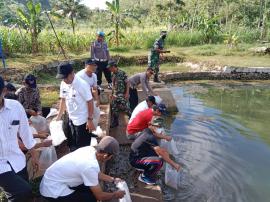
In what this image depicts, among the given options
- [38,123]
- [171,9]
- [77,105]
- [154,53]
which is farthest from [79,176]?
[171,9]

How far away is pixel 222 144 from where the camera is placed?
8.59 meters

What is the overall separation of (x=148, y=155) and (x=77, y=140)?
1.21 metres

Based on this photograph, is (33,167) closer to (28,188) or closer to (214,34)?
(28,188)

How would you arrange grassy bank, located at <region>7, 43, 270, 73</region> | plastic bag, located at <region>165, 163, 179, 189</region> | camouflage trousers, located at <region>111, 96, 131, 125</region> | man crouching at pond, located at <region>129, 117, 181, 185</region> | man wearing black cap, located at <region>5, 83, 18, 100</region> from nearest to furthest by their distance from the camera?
man wearing black cap, located at <region>5, 83, 18, 100</region>, man crouching at pond, located at <region>129, 117, 181, 185</region>, plastic bag, located at <region>165, 163, 179, 189</region>, camouflage trousers, located at <region>111, 96, 131, 125</region>, grassy bank, located at <region>7, 43, 270, 73</region>

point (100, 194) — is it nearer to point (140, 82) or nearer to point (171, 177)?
point (171, 177)

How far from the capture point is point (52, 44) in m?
18.5

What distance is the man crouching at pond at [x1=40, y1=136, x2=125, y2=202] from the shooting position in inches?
148

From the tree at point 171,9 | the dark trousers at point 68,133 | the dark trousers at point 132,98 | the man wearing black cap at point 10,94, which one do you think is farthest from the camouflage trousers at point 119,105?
the tree at point 171,9

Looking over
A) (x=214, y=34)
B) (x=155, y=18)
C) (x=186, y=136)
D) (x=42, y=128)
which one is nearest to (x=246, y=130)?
(x=186, y=136)

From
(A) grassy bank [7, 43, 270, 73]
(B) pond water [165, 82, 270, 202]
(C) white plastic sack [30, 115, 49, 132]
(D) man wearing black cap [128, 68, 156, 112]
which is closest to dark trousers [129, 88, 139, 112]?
(D) man wearing black cap [128, 68, 156, 112]

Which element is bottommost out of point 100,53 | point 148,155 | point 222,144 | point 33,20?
point 222,144

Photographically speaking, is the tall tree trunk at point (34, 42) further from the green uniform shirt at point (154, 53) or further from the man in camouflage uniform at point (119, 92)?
the man in camouflage uniform at point (119, 92)

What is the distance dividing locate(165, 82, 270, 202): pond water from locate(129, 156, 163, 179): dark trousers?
0.60 metres

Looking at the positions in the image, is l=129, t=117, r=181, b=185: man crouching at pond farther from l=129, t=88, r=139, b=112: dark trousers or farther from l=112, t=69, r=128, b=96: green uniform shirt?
l=129, t=88, r=139, b=112: dark trousers
